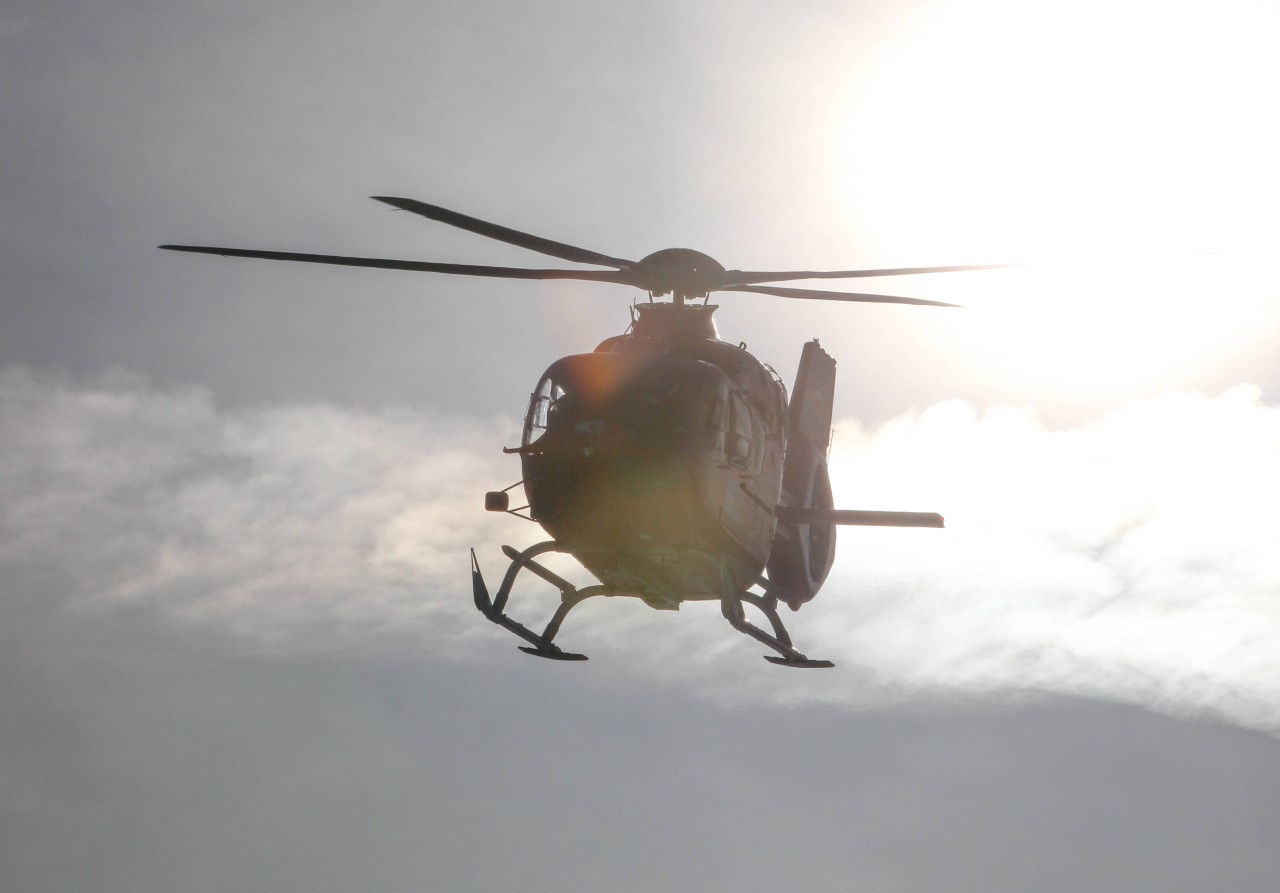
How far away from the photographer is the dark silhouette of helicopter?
19.5m

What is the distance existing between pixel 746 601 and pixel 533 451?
15.3 feet

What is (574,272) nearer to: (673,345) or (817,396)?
(673,345)

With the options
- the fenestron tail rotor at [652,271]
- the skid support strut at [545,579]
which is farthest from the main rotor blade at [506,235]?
the skid support strut at [545,579]

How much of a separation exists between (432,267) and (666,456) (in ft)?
15.9

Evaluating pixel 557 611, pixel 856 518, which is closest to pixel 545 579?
pixel 557 611

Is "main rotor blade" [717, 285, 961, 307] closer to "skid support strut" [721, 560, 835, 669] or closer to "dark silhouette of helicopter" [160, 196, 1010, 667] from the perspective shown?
"dark silhouette of helicopter" [160, 196, 1010, 667]

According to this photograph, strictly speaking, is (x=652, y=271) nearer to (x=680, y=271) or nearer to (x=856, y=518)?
(x=680, y=271)

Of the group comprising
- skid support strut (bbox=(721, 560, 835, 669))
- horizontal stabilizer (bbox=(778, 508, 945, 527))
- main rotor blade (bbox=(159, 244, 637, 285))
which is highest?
main rotor blade (bbox=(159, 244, 637, 285))

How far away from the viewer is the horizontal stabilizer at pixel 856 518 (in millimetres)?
22188

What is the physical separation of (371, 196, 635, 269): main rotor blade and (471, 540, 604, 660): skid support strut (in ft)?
14.8

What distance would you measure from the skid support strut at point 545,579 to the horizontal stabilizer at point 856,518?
370 cm

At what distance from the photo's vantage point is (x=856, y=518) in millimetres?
22984

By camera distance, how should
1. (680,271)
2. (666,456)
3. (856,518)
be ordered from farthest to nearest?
(856,518)
(680,271)
(666,456)

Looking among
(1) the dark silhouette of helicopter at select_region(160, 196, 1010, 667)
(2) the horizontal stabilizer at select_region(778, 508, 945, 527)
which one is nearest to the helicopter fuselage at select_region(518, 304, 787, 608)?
(1) the dark silhouette of helicopter at select_region(160, 196, 1010, 667)
